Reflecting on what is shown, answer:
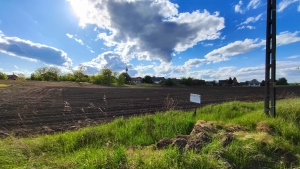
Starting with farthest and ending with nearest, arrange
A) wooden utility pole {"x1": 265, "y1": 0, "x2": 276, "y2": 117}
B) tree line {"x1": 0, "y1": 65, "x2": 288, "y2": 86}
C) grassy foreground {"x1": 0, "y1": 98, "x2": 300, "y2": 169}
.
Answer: tree line {"x1": 0, "y1": 65, "x2": 288, "y2": 86}
wooden utility pole {"x1": 265, "y1": 0, "x2": 276, "y2": 117}
grassy foreground {"x1": 0, "y1": 98, "x2": 300, "y2": 169}

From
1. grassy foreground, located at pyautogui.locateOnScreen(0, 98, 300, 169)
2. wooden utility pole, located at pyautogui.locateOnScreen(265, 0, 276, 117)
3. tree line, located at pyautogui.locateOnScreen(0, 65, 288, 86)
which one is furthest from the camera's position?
tree line, located at pyautogui.locateOnScreen(0, 65, 288, 86)

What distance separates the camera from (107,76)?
293 feet

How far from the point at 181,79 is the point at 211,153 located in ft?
296

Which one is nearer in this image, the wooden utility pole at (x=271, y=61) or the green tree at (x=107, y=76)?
the wooden utility pole at (x=271, y=61)

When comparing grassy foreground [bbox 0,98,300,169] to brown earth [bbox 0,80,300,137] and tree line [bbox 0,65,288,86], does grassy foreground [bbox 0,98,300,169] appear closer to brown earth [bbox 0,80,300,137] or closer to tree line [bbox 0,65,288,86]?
brown earth [bbox 0,80,300,137]

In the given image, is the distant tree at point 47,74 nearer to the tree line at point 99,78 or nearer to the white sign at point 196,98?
the tree line at point 99,78

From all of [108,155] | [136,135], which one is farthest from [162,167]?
[136,135]

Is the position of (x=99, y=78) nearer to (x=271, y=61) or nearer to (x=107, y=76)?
(x=107, y=76)

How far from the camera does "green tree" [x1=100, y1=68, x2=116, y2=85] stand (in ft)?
290

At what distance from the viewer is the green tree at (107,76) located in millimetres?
88500

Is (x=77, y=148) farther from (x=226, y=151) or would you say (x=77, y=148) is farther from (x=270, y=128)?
(x=270, y=128)

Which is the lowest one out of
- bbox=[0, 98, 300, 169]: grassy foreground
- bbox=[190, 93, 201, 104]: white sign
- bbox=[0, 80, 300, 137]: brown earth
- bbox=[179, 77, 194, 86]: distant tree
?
bbox=[0, 80, 300, 137]: brown earth

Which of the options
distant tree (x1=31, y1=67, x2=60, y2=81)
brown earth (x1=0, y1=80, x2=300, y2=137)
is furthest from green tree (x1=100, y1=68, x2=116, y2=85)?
brown earth (x1=0, y1=80, x2=300, y2=137)

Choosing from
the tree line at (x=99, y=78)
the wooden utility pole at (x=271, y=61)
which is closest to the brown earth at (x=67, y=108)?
the wooden utility pole at (x=271, y=61)
